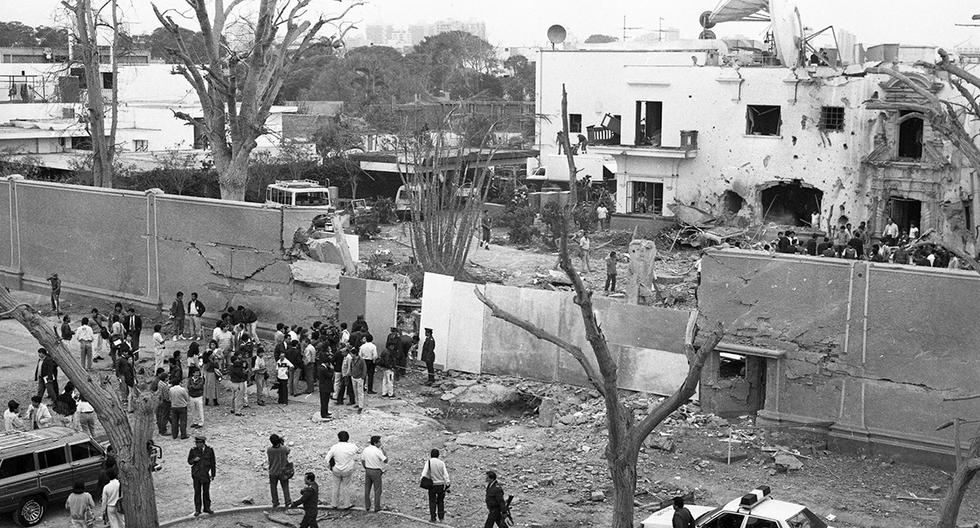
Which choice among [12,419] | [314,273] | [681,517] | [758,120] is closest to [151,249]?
[314,273]

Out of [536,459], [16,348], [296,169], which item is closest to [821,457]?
[536,459]

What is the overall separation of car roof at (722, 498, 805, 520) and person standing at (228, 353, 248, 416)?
904 centimetres

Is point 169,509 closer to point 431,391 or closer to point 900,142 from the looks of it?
point 431,391

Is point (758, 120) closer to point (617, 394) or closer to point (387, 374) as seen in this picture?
Result: point (387, 374)

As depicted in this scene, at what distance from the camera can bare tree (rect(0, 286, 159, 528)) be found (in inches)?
513

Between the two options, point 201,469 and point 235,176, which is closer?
point 201,469

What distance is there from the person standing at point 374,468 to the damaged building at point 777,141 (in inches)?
800

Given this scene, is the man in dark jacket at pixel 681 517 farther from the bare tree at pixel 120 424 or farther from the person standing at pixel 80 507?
the person standing at pixel 80 507

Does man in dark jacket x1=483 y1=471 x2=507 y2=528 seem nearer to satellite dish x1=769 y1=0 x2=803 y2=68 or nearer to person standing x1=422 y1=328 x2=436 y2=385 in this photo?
person standing x1=422 y1=328 x2=436 y2=385

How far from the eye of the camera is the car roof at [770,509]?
13.2 m

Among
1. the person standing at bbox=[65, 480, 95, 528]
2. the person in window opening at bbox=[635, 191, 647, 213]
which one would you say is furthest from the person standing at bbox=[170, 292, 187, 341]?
the person in window opening at bbox=[635, 191, 647, 213]

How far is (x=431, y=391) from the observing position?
837 inches

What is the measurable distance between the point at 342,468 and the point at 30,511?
3897mm

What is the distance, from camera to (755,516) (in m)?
13.1
